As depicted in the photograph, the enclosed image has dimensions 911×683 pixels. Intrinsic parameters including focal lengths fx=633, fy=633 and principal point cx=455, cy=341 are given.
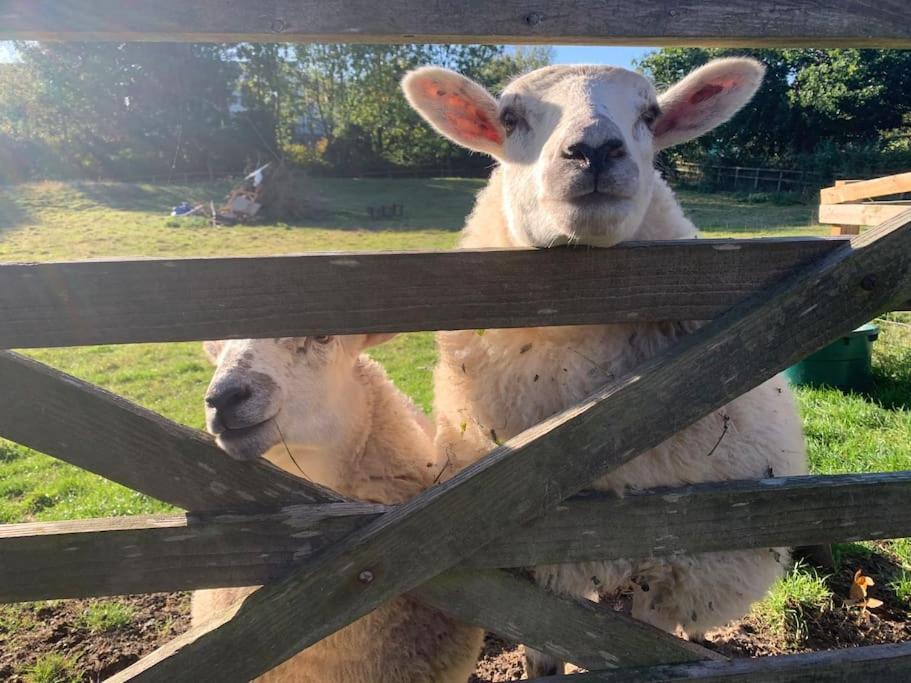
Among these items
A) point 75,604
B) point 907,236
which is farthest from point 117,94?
point 907,236

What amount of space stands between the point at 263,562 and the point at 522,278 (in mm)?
852

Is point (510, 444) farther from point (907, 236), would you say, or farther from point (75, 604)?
point (75, 604)

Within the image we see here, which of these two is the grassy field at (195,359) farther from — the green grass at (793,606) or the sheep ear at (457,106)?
the sheep ear at (457,106)

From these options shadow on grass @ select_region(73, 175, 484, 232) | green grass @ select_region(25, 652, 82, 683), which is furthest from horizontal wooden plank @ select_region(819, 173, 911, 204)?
shadow on grass @ select_region(73, 175, 484, 232)

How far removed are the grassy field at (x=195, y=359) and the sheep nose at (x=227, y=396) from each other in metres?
2.71

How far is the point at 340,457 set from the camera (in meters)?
2.45

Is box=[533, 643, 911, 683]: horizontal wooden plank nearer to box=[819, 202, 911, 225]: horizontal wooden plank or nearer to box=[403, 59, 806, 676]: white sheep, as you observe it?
box=[403, 59, 806, 676]: white sheep

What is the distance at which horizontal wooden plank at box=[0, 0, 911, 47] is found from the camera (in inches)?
48.5

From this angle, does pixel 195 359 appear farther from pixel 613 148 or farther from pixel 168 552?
pixel 613 148

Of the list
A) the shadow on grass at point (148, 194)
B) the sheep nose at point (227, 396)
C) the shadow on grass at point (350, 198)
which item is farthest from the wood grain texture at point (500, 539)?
the shadow on grass at point (148, 194)

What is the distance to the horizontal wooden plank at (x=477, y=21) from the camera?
123cm

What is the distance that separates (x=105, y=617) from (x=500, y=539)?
8.24 ft

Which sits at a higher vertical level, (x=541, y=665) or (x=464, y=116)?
(x=464, y=116)

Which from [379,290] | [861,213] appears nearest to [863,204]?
[861,213]
